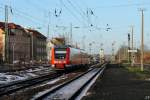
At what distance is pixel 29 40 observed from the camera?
16662cm

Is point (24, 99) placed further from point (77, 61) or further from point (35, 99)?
point (77, 61)

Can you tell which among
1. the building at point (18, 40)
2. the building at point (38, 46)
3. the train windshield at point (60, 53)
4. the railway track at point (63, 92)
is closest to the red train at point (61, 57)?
the train windshield at point (60, 53)

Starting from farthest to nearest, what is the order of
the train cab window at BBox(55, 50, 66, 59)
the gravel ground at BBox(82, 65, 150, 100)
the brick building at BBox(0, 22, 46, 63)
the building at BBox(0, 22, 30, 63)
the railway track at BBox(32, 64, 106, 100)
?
the building at BBox(0, 22, 30, 63), the brick building at BBox(0, 22, 46, 63), the train cab window at BBox(55, 50, 66, 59), the railway track at BBox(32, 64, 106, 100), the gravel ground at BBox(82, 65, 150, 100)

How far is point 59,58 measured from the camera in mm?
51875

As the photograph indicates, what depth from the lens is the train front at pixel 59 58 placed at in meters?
51.5

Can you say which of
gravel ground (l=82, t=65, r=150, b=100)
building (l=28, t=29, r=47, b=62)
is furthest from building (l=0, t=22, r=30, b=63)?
gravel ground (l=82, t=65, r=150, b=100)

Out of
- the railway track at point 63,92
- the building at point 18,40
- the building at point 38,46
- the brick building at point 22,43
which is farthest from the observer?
the building at point 38,46

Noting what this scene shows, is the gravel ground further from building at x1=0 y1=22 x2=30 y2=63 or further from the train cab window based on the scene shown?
→ building at x1=0 y1=22 x2=30 y2=63

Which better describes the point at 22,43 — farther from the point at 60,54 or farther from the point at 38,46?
the point at 60,54

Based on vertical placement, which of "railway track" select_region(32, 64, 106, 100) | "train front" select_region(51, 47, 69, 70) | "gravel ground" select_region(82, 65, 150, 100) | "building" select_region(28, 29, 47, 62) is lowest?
"railway track" select_region(32, 64, 106, 100)

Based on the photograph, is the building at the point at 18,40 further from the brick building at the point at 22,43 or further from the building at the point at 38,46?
the building at the point at 38,46

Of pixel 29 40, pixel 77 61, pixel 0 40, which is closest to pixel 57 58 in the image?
pixel 77 61

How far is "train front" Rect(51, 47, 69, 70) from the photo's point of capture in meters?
51.5

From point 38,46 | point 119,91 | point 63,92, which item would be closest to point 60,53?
point 63,92
